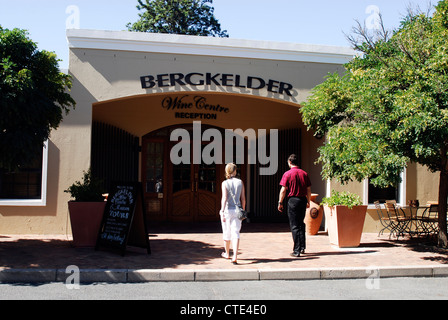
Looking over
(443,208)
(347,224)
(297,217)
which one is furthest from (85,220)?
(443,208)

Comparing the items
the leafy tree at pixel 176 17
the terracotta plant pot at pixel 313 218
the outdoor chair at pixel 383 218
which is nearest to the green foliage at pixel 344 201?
the terracotta plant pot at pixel 313 218

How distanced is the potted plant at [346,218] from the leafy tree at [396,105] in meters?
0.62

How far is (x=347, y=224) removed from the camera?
9.03 meters

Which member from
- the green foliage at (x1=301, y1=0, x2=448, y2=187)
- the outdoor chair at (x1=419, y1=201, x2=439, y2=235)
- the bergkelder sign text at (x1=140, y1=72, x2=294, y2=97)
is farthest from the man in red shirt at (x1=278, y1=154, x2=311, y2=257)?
the bergkelder sign text at (x1=140, y1=72, x2=294, y2=97)

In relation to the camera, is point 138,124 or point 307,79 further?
point 138,124

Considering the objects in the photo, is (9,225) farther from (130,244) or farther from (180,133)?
(180,133)

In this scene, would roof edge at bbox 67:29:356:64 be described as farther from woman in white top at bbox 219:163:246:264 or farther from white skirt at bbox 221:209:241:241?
white skirt at bbox 221:209:241:241

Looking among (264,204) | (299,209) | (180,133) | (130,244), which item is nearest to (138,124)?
(180,133)

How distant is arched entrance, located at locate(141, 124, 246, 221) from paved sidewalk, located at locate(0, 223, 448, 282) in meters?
3.21

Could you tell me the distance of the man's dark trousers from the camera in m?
8.06

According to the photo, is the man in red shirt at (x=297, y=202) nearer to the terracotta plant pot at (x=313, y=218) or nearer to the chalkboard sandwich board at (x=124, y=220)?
the chalkboard sandwich board at (x=124, y=220)

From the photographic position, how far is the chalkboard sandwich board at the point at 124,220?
7832 mm
